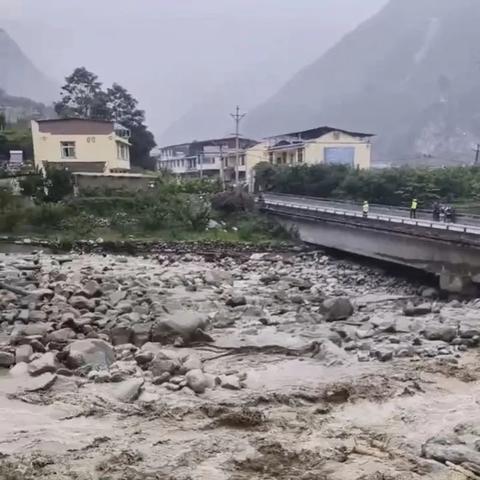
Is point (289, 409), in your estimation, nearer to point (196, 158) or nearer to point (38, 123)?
point (38, 123)

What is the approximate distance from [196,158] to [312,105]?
393 feet

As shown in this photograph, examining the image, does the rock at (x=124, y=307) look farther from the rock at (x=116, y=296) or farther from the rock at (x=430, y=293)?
the rock at (x=430, y=293)

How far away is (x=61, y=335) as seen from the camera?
1688 centimetres

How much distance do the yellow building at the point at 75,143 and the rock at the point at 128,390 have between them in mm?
37915

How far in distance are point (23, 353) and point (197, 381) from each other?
186 inches

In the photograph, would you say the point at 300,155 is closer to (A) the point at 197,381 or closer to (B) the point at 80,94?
(B) the point at 80,94

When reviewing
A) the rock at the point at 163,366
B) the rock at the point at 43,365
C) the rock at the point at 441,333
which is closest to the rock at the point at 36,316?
the rock at the point at 43,365

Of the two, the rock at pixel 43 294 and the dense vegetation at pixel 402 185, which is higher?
the dense vegetation at pixel 402 185

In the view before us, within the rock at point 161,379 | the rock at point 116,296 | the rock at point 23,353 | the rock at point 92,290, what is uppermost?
the rock at point 92,290

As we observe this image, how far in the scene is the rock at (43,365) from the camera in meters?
14.4

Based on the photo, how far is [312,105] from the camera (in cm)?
19288

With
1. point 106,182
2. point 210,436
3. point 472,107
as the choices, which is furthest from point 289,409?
point 472,107

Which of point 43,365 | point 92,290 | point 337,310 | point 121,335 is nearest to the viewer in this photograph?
point 43,365

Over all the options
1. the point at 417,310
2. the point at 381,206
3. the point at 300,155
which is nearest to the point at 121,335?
the point at 417,310
